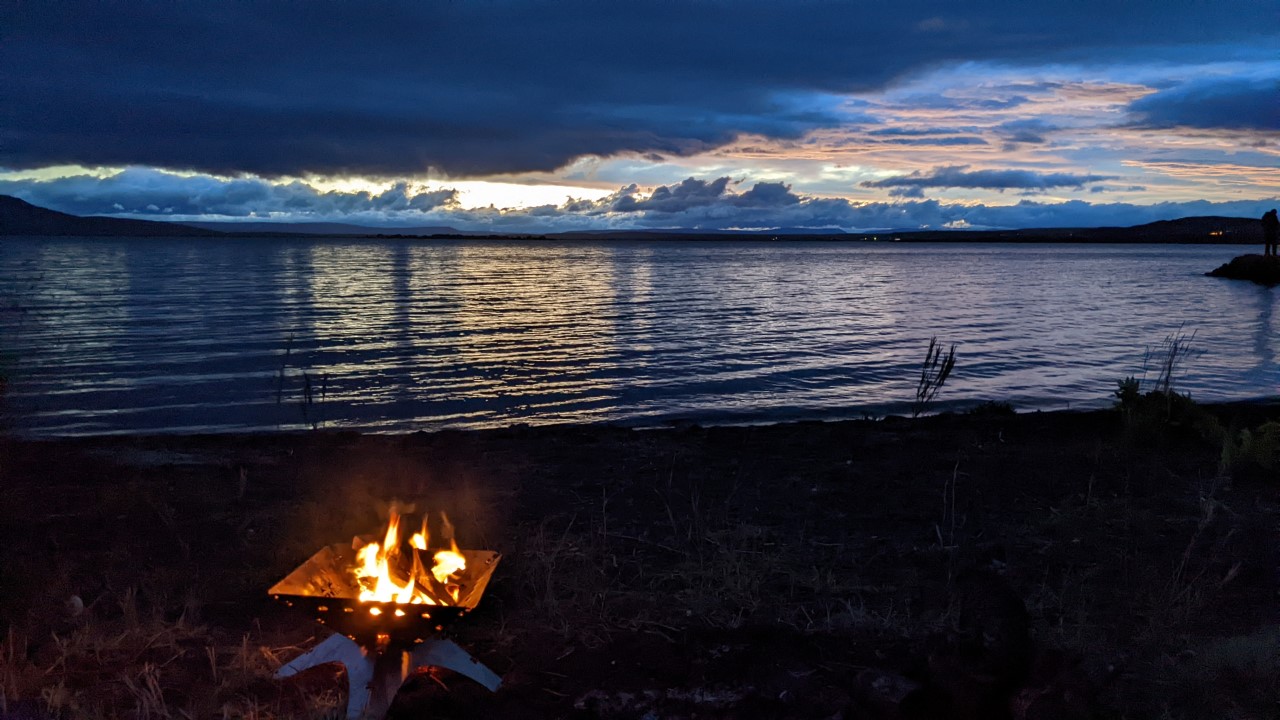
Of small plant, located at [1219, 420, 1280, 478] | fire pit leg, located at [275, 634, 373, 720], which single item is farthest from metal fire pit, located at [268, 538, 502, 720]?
small plant, located at [1219, 420, 1280, 478]

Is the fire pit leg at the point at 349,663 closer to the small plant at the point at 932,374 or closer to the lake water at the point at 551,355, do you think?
the small plant at the point at 932,374

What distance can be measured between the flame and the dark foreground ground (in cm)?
32

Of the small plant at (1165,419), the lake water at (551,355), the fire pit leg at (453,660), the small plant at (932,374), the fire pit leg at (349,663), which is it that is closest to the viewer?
the fire pit leg at (349,663)

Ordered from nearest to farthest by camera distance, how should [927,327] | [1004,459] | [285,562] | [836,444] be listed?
[285,562] → [1004,459] → [836,444] → [927,327]

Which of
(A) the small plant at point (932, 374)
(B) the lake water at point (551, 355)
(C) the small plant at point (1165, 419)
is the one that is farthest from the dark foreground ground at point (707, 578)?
(B) the lake water at point (551, 355)

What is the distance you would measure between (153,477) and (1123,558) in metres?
9.49

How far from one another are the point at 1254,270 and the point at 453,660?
71376 mm

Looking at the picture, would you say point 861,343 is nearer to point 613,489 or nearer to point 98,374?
point 613,489

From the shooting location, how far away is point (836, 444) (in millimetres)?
10320

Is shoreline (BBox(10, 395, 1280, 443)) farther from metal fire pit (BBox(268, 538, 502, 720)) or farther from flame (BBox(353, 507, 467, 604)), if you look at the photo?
metal fire pit (BBox(268, 538, 502, 720))

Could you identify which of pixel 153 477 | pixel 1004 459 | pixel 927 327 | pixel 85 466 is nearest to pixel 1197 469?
pixel 1004 459

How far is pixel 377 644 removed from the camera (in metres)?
4.35

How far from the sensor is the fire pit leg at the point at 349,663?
4117 mm

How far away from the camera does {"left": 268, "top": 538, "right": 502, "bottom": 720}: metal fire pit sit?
418cm
